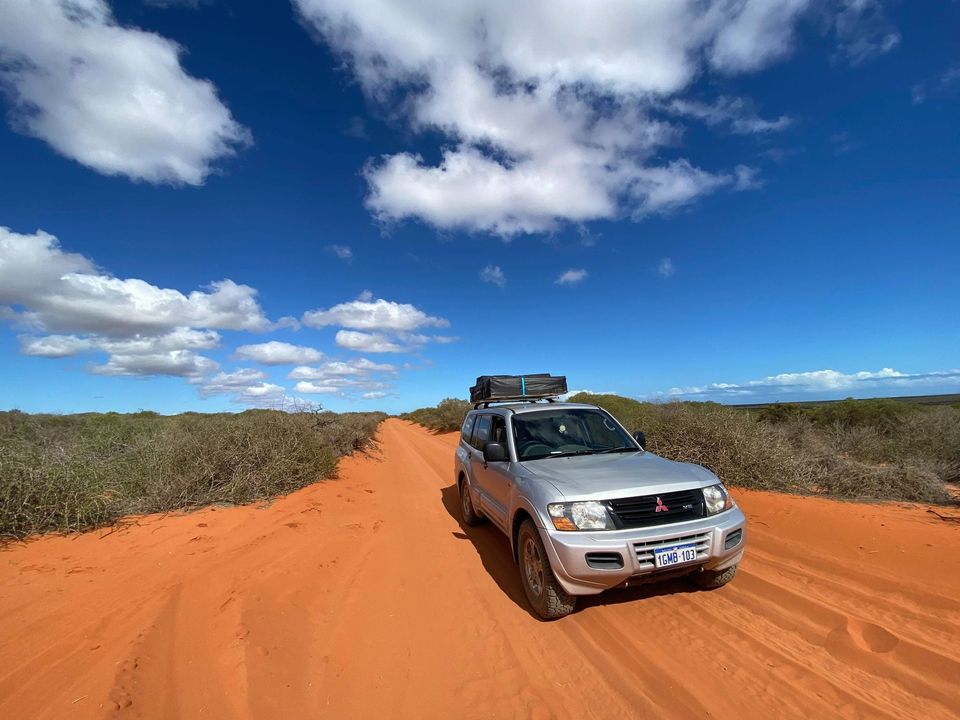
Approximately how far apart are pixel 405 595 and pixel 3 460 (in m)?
5.48

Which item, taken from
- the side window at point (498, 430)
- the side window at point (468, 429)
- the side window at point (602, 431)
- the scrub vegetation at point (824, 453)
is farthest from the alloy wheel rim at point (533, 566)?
the scrub vegetation at point (824, 453)

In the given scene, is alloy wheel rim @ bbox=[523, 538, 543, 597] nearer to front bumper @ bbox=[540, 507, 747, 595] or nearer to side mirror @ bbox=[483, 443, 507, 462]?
front bumper @ bbox=[540, 507, 747, 595]

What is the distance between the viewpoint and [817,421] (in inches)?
534

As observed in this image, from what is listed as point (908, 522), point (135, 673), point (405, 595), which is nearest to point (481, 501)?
point (405, 595)

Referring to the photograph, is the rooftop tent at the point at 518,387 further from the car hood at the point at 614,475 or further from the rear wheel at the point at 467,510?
the car hood at the point at 614,475

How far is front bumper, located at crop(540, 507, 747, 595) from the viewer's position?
3.23 m


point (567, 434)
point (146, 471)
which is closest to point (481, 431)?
point (567, 434)

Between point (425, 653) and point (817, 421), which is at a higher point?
point (817, 421)

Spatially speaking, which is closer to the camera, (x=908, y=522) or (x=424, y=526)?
(x=908, y=522)

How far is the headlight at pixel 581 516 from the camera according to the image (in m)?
3.38

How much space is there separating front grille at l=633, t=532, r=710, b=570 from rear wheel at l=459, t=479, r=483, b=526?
3.08m

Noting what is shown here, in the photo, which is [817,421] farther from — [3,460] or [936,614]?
[3,460]

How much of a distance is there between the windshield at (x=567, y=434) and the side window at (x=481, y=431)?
0.76m

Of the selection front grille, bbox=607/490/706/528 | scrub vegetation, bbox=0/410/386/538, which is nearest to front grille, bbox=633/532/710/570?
front grille, bbox=607/490/706/528
